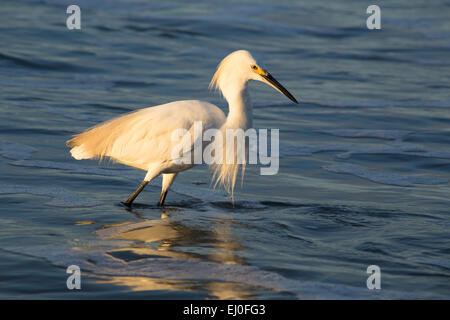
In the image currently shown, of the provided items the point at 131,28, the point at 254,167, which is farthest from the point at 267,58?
the point at 254,167

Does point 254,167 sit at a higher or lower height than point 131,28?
lower

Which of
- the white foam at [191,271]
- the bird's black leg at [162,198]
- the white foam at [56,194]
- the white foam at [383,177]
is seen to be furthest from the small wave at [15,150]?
the white foam at [383,177]

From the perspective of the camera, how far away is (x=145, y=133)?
6781 mm

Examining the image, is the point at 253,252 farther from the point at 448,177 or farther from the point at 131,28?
the point at 131,28

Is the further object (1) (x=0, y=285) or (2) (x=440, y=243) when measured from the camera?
(2) (x=440, y=243)

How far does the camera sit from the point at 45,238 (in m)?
5.67

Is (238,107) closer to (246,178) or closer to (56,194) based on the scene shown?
(246,178)

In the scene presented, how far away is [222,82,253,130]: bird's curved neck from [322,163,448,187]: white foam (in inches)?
70.9

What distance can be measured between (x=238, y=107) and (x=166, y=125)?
2.26 feet

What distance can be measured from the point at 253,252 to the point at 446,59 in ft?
36.8

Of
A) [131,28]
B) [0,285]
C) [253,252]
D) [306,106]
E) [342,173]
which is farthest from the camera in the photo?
[131,28]

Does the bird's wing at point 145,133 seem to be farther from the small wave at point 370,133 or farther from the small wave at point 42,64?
the small wave at point 42,64

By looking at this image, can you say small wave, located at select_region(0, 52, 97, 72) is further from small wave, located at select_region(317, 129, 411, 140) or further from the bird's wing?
the bird's wing

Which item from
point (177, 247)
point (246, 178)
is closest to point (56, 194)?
point (177, 247)
